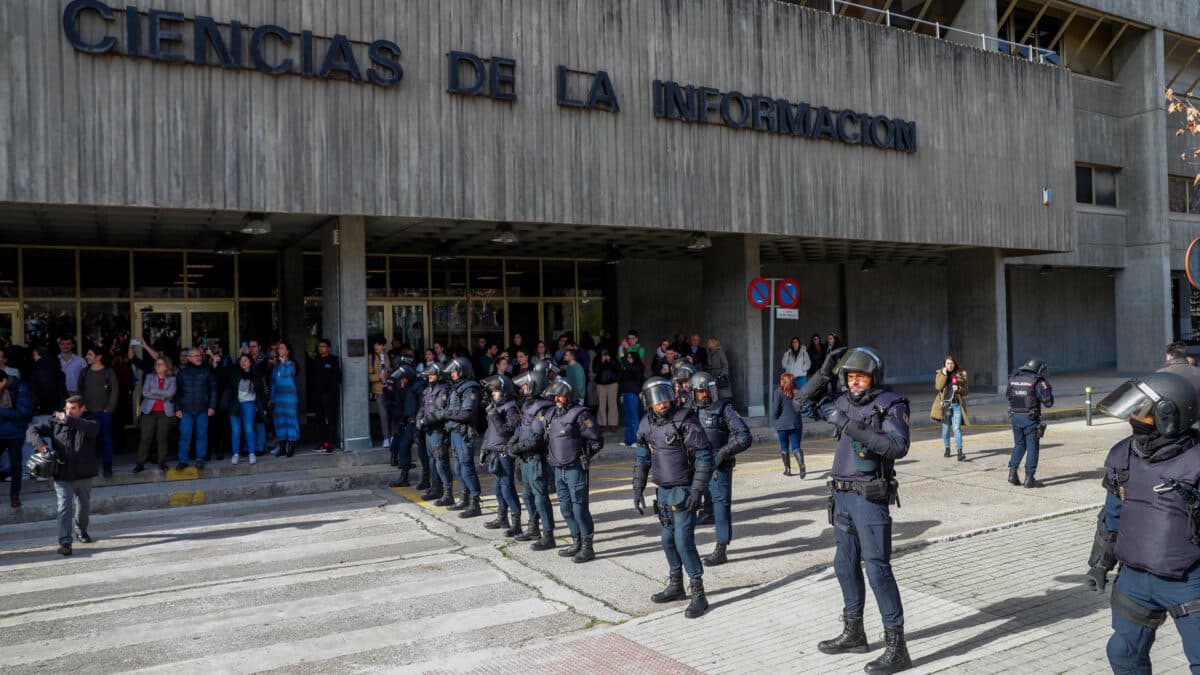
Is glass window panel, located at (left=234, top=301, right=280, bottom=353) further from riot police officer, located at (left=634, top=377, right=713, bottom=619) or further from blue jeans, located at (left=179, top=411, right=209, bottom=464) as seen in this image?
riot police officer, located at (left=634, top=377, right=713, bottom=619)

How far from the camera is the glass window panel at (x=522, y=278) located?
2216 cm

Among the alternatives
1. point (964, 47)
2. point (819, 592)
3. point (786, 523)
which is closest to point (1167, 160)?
point (964, 47)

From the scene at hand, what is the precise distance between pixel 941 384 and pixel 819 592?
7.69m

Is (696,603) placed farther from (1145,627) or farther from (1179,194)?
(1179,194)

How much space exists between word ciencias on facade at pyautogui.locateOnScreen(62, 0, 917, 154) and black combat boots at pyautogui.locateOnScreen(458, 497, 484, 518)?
681 centimetres

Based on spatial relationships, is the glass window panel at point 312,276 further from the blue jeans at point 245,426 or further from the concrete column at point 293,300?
→ the blue jeans at point 245,426

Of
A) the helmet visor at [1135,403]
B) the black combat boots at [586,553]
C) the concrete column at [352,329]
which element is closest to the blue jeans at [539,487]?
the black combat boots at [586,553]

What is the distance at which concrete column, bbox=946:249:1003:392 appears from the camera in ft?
77.8

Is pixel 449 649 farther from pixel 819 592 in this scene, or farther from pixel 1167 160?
pixel 1167 160

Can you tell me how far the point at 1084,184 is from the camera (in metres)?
28.5

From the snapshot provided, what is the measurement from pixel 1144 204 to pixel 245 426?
28.6 metres

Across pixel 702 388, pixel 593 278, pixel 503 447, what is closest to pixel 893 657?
pixel 702 388

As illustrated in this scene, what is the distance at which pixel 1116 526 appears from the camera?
481 centimetres

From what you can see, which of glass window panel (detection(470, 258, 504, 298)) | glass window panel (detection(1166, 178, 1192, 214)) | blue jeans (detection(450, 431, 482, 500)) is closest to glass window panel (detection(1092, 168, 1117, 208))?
glass window panel (detection(1166, 178, 1192, 214))
